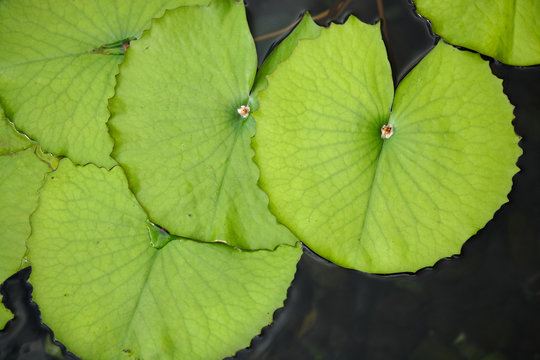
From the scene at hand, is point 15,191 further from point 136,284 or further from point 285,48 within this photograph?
point 285,48

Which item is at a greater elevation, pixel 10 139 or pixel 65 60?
pixel 65 60

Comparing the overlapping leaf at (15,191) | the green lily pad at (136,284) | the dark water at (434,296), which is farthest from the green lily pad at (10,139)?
the dark water at (434,296)

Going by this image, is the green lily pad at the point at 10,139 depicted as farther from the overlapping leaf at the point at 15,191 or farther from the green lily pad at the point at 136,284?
the green lily pad at the point at 136,284

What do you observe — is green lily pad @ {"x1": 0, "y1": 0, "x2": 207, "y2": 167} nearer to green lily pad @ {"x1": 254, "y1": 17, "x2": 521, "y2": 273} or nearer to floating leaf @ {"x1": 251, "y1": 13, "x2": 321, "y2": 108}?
floating leaf @ {"x1": 251, "y1": 13, "x2": 321, "y2": 108}

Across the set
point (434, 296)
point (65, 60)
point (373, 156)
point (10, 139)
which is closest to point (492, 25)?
point (373, 156)

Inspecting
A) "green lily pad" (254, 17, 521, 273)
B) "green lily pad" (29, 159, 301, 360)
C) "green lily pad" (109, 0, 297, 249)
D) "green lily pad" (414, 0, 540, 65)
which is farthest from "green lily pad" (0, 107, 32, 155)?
"green lily pad" (414, 0, 540, 65)

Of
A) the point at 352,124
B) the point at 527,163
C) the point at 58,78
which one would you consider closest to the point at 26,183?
the point at 58,78

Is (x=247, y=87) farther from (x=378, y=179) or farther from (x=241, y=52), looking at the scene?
(x=378, y=179)
